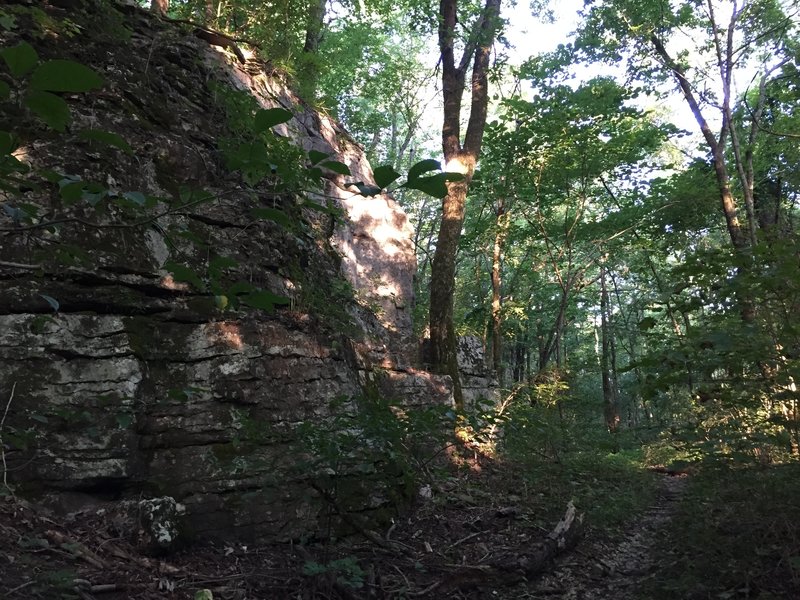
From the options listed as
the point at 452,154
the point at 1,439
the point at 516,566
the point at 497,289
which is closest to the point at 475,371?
the point at 452,154

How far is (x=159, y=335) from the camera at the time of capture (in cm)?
459

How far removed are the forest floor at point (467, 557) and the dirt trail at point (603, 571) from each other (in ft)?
0.05

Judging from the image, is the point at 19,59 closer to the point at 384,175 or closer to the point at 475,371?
the point at 384,175

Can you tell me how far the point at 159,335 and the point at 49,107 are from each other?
13.5 feet

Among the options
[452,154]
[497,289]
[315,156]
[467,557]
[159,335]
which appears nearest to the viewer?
[315,156]

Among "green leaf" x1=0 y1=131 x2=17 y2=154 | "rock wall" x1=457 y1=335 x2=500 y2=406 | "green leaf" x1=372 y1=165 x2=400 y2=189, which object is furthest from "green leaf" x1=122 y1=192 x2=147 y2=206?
"rock wall" x1=457 y1=335 x2=500 y2=406

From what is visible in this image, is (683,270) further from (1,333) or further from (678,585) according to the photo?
(1,333)

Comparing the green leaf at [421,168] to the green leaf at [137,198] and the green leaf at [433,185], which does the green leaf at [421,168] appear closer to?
the green leaf at [433,185]

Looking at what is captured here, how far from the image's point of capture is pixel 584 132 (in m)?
11.9

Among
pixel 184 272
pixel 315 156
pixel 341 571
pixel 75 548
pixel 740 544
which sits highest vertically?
pixel 315 156

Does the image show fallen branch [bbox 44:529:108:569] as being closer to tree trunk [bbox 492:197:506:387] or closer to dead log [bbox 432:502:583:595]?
dead log [bbox 432:502:583:595]

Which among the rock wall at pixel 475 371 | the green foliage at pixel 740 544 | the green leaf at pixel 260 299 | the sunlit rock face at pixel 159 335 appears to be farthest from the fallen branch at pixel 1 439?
the rock wall at pixel 475 371

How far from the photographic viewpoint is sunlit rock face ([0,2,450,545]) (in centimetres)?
385

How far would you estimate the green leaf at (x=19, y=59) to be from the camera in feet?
2.51
